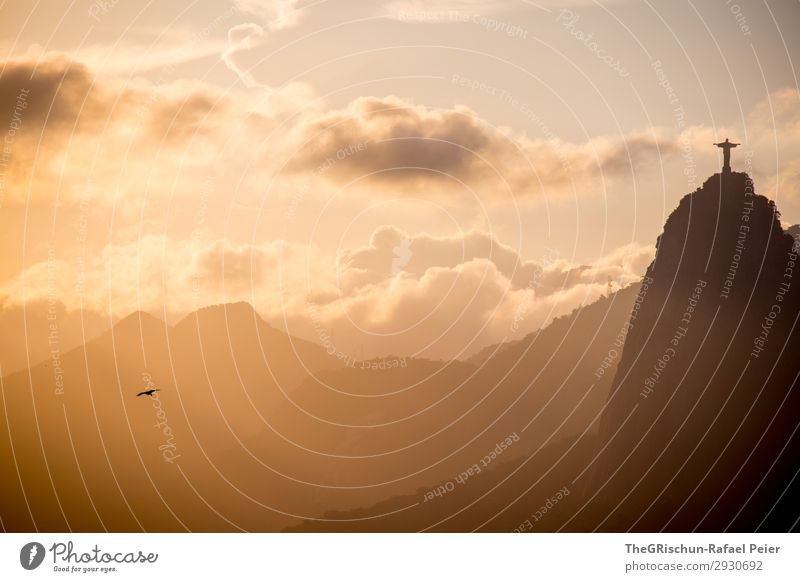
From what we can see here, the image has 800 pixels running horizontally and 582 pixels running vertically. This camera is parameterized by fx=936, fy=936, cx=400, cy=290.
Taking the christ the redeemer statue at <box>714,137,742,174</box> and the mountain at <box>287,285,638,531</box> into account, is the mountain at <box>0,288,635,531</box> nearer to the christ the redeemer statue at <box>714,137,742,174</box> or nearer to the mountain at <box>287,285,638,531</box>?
the mountain at <box>287,285,638,531</box>

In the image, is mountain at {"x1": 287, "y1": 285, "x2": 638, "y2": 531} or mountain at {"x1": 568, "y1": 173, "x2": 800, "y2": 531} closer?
mountain at {"x1": 568, "y1": 173, "x2": 800, "y2": 531}

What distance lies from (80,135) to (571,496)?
108 feet

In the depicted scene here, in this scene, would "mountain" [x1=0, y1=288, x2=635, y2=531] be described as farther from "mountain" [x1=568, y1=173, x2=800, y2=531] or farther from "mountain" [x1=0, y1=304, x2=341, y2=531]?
"mountain" [x1=568, y1=173, x2=800, y2=531]

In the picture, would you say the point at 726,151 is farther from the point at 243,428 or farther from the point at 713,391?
the point at 243,428

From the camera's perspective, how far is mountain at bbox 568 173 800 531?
35438 millimetres

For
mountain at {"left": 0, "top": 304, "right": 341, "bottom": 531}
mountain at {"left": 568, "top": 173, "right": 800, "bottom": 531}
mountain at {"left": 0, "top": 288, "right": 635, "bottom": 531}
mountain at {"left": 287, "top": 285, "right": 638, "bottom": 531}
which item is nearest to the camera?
mountain at {"left": 0, "top": 304, "right": 341, "bottom": 531}

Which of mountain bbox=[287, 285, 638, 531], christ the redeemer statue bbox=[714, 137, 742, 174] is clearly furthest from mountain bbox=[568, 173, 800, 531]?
mountain bbox=[287, 285, 638, 531]

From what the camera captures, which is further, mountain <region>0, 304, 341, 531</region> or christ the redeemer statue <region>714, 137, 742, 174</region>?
mountain <region>0, 304, 341, 531</region>

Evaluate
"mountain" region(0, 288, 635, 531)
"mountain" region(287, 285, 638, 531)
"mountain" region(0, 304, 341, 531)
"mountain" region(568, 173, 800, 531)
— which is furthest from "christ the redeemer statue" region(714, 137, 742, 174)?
"mountain" region(287, 285, 638, 531)

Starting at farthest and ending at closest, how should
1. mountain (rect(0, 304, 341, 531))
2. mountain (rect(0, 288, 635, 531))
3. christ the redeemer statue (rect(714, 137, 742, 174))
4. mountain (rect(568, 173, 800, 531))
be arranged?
mountain (rect(568, 173, 800, 531)), mountain (rect(0, 288, 635, 531)), mountain (rect(0, 304, 341, 531)), christ the redeemer statue (rect(714, 137, 742, 174))

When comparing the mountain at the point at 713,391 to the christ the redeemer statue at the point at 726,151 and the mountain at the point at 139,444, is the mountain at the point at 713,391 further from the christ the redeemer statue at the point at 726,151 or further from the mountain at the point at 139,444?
the mountain at the point at 139,444

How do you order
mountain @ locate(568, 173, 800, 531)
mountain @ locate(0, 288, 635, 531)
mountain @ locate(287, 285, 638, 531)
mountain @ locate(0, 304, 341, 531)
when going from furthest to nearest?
mountain @ locate(287, 285, 638, 531) < mountain @ locate(568, 173, 800, 531) < mountain @ locate(0, 288, 635, 531) < mountain @ locate(0, 304, 341, 531)

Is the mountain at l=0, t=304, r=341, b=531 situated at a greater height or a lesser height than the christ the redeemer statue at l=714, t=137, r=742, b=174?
lesser
